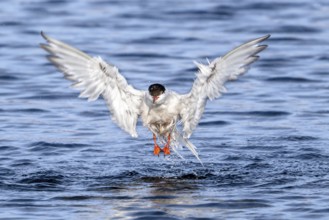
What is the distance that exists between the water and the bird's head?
0.87 meters

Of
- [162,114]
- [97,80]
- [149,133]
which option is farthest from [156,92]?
[149,133]

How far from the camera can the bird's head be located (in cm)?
972

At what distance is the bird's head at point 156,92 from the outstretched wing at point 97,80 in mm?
262

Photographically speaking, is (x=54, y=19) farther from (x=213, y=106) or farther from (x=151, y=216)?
(x=151, y=216)

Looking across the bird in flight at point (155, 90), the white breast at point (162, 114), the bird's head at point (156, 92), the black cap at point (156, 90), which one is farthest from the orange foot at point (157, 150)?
the black cap at point (156, 90)

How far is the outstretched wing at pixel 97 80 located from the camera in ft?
30.6

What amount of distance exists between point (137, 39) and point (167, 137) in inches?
317

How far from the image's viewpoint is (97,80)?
9602 mm

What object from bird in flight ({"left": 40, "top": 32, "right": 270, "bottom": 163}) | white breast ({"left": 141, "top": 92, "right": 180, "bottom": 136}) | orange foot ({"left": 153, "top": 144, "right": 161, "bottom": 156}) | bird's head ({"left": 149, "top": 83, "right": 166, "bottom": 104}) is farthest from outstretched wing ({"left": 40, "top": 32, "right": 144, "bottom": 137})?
orange foot ({"left": 153, "top": 144, "right": 161, "bottom": 156})

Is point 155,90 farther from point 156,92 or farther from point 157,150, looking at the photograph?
point 157,150

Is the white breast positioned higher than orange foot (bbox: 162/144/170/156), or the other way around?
the white breast

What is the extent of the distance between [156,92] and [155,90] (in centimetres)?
2

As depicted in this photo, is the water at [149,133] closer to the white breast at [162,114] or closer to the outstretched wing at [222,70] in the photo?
the white breast at [162,114]

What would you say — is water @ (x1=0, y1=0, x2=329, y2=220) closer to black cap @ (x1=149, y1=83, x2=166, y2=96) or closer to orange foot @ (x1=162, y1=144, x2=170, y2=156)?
orange foot @ (x1=162, y1=144, x2=170, y2=156)
